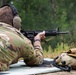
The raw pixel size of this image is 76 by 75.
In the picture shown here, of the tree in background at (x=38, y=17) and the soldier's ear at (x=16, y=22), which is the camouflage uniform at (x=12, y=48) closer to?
the soldier's ear at (x=16, y=22)

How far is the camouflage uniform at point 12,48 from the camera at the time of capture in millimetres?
3619

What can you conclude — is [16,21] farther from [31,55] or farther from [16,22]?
[31,55]

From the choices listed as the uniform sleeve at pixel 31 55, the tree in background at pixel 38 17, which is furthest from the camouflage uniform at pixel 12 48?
the tree in background at pixel 38 17

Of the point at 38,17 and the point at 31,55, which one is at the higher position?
the point at 38,17

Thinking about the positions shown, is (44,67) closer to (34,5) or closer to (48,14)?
(34,5)

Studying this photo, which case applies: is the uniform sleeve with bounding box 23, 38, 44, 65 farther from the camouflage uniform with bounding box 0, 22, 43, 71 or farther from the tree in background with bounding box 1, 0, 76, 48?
the tree in background with bounding box 1, 0, 76, 48

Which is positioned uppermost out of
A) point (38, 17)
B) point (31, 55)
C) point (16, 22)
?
point (38, 17)

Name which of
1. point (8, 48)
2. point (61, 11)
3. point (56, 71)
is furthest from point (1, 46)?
point (61, 11)

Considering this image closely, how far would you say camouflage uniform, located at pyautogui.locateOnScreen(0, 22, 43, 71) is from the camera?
11.9ft

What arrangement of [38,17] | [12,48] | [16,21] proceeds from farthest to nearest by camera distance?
[38,17] < [16,21] < [12,48]

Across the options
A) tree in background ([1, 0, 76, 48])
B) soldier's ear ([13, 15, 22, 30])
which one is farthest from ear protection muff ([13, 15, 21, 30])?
tree in background ([1, 0, 76, 48])

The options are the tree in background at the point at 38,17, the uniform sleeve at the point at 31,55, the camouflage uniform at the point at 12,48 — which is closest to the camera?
the camouflage uniform at the point at 12,48

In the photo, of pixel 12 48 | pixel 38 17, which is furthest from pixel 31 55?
pixel 38 17

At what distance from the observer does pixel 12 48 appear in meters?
3.69
